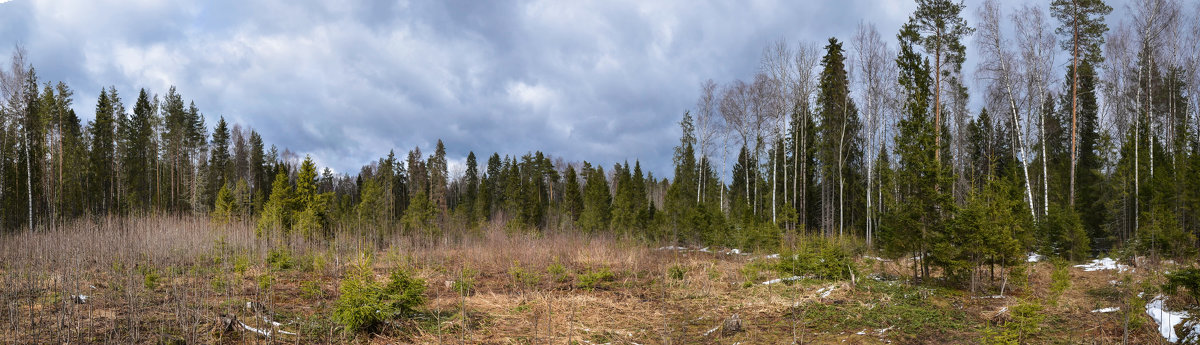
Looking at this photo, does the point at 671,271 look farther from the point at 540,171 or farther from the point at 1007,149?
the point at 540,171

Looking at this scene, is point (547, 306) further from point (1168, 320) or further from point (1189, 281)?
point (1189, 281)

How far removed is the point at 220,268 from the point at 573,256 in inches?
290

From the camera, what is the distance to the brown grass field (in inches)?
205

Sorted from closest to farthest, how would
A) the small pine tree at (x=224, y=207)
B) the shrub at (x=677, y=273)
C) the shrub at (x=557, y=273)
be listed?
the shrub at (x=557, y=273) < the shrub at (x=677, y=273) < the small pine tree at (x=224, y=207)

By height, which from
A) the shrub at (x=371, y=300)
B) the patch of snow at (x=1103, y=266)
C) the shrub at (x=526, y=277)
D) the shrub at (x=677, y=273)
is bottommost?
the patch of snow at (x=1103, y=266)

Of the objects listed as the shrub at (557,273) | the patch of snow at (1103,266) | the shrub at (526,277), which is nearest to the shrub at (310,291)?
the shrub at (526,277)

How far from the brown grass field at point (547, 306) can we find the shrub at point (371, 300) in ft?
0.64

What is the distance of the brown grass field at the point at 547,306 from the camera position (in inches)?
205

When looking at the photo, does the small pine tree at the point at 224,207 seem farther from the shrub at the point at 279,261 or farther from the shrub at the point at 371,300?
the shrub at the point at 371,300

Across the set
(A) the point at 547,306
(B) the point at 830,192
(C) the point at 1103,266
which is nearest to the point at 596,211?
(B) the point at 830,192

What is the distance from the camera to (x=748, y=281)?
9328 millimetres

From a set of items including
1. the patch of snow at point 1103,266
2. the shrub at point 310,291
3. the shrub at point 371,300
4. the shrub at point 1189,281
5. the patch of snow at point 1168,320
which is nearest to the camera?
the patch of snow at point 1168,320

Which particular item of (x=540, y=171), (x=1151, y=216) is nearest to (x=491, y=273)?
(x=1151, y=216)

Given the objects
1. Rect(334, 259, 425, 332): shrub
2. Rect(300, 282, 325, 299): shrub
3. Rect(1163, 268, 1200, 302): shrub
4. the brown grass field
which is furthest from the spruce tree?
Rect(1163, 268, 1200, 302): shrub
